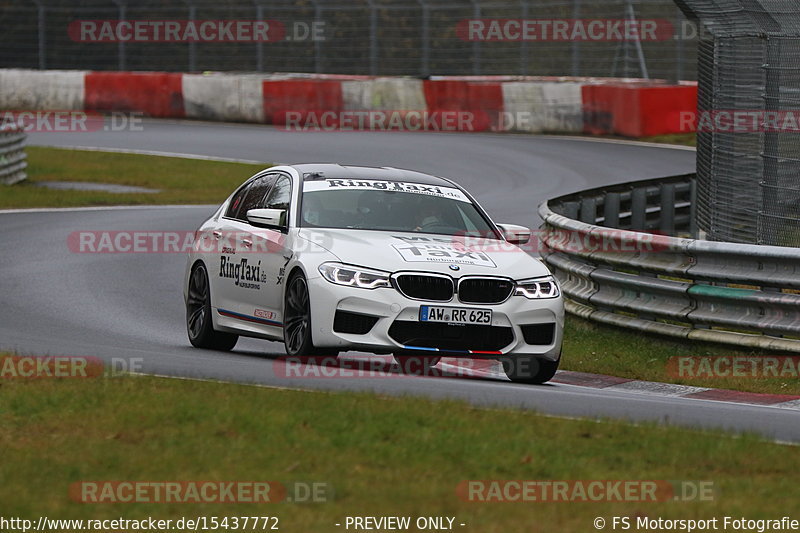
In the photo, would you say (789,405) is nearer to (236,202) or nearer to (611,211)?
(236,202)

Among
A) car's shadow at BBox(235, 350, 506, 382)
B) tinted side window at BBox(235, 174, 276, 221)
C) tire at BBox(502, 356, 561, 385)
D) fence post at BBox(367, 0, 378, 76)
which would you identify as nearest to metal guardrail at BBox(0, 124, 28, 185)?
fence post at BBox(367, 0, 378, 76)

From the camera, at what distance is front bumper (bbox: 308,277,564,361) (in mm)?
10453

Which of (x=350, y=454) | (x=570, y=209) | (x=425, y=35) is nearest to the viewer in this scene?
(x=350, y=454)

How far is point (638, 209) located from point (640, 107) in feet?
43.3

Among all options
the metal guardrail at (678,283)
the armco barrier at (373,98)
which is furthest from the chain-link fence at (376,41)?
the metal guardrail at (678,283)

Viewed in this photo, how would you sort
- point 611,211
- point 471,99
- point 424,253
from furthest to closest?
point 471,99
point 611,211
point 424,253

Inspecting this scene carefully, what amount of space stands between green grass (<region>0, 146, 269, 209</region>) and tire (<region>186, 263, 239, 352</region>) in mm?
12148

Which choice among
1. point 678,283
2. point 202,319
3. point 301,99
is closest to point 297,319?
point 202,319

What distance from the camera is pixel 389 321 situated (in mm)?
10453

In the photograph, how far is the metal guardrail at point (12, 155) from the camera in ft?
87.5

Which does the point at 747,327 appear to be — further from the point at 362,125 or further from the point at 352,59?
the point at 352,59

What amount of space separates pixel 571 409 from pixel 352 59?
104 ft

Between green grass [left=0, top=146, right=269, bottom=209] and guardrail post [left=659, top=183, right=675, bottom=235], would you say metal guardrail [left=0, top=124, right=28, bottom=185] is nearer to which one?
green grass [left=0, top=146, right=269, bottom=209]

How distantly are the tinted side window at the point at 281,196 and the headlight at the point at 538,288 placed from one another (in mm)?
1934
